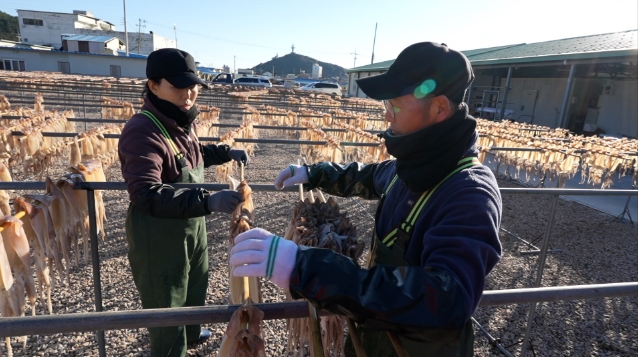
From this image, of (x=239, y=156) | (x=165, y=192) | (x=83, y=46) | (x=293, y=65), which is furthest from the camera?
(x=293, y=65)

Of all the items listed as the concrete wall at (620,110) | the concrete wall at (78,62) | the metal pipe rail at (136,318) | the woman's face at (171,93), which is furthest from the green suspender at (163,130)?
the concrete wall at (78,62)

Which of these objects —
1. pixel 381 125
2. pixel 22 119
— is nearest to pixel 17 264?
pixel 22 119

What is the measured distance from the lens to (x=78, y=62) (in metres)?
42.4

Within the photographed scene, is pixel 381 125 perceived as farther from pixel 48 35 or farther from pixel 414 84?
pixel 48 35

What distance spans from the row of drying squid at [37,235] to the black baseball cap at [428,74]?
1953mm

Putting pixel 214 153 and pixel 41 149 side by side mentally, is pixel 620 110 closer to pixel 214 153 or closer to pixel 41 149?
pixel 214 153

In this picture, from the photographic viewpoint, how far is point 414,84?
4.67ft

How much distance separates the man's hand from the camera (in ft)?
7.00

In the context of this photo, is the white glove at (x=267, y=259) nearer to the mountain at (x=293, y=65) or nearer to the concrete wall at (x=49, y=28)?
the concrete wall at (x=49, y=28)

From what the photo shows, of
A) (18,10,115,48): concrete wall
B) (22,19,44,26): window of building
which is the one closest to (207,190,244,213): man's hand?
(18,10,115,48): concrete wall

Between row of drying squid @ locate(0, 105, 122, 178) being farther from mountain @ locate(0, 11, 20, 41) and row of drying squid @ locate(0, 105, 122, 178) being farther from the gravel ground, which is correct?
mountain @ locate(0, 11, 20, 41)

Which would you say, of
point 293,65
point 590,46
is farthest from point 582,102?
point 293,65

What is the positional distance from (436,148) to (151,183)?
178 cm

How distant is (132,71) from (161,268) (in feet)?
159
